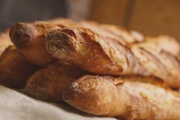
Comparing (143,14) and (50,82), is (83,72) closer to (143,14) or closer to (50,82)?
(50,82)

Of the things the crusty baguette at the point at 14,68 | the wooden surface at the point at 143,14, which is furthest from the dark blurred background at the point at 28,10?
the crusty baguette at the point at 14,68

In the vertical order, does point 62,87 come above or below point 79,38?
below

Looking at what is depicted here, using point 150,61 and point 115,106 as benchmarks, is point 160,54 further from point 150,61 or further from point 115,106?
point 115,106

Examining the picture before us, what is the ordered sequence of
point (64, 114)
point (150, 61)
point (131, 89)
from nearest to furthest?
1. point (64, 114)
2. point (131, 89)
3. point (150, 61)

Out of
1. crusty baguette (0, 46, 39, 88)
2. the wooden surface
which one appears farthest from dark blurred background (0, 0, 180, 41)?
crusty baguette (0, 46, 39, 88)

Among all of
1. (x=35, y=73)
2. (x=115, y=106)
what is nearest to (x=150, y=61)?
(x=115, y=106)

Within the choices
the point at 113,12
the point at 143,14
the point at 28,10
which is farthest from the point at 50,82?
the point at 113,12

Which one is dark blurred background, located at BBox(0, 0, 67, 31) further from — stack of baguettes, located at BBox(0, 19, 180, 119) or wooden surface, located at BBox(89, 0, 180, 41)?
stack of baguettes, located at BBox(0, 19, 180, 119)
